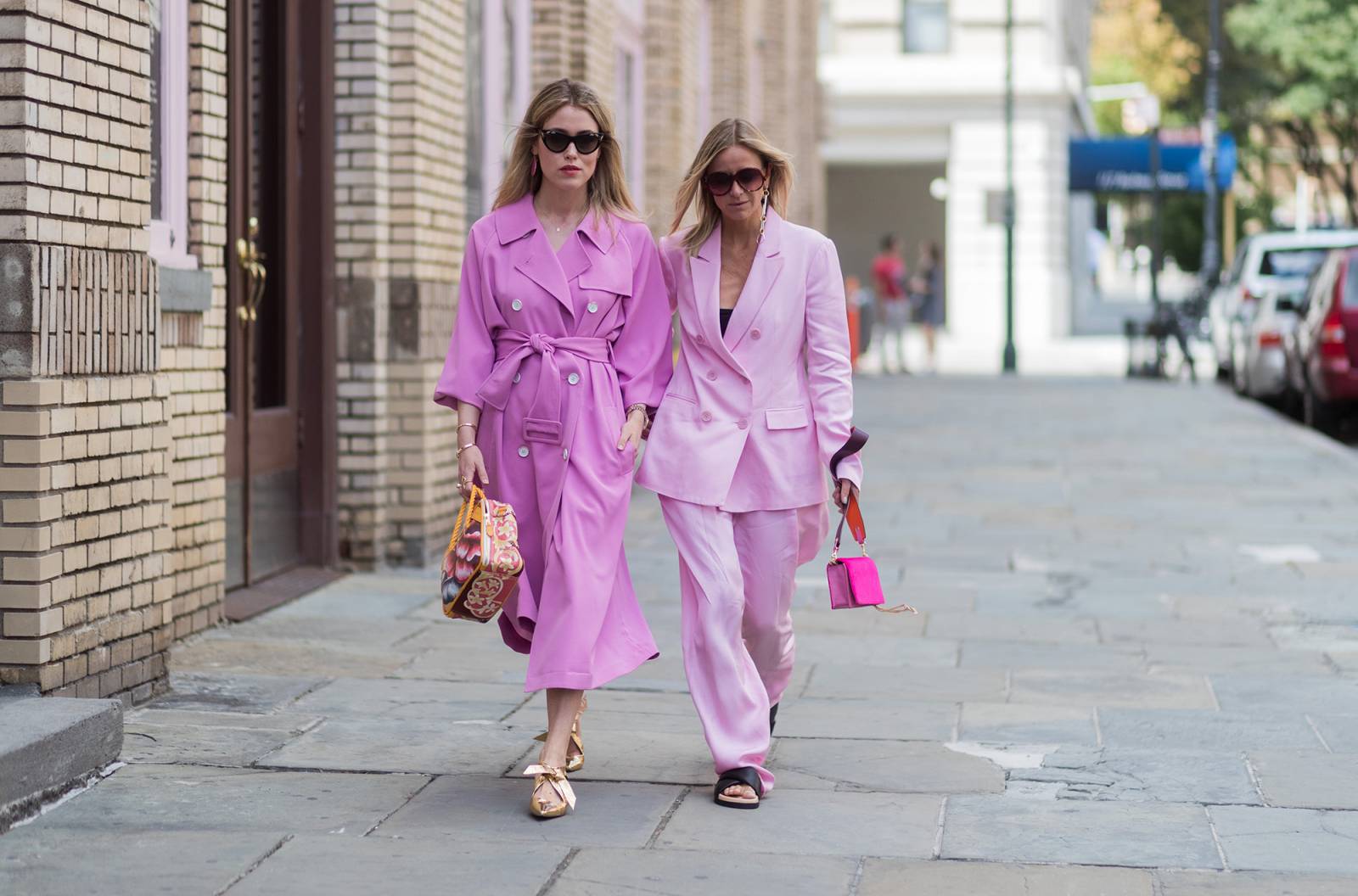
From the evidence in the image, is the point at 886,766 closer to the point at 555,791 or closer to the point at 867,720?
the point at 867,720

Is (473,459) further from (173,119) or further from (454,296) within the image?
(454,296)

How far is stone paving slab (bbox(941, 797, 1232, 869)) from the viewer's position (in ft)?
16.1

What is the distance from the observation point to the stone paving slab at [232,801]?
5117mm

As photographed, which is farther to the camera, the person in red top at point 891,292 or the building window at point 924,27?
the building window at point 924,27

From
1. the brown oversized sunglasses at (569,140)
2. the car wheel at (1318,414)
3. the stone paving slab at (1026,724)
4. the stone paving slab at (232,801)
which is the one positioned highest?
the brown oversized sunglasses at (569,140)

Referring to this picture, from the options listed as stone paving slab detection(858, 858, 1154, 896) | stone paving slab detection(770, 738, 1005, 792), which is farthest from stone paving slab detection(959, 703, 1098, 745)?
stone paving slab detection(858, 858, 1154, 896)

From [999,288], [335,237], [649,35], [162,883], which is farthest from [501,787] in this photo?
[999,288]

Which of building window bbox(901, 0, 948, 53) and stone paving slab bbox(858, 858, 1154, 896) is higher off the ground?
building window bbox(901, 0, 948, 53)

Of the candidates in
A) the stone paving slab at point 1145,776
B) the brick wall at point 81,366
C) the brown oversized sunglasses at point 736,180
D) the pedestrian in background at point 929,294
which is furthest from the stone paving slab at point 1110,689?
the pedestrian in background at point 929,294

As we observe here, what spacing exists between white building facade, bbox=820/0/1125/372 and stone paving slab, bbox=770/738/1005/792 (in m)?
33.2

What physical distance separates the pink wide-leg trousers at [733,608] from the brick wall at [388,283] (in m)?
4.35

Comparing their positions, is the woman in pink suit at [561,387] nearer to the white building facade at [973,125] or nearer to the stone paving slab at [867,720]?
the stone paving slab at [867,720]

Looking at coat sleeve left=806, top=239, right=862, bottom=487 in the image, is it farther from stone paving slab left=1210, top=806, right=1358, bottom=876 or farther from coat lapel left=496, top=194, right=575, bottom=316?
stone paving slab left=1210, top=806, right=1358, bottom=876

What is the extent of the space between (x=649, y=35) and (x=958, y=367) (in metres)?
15.4
